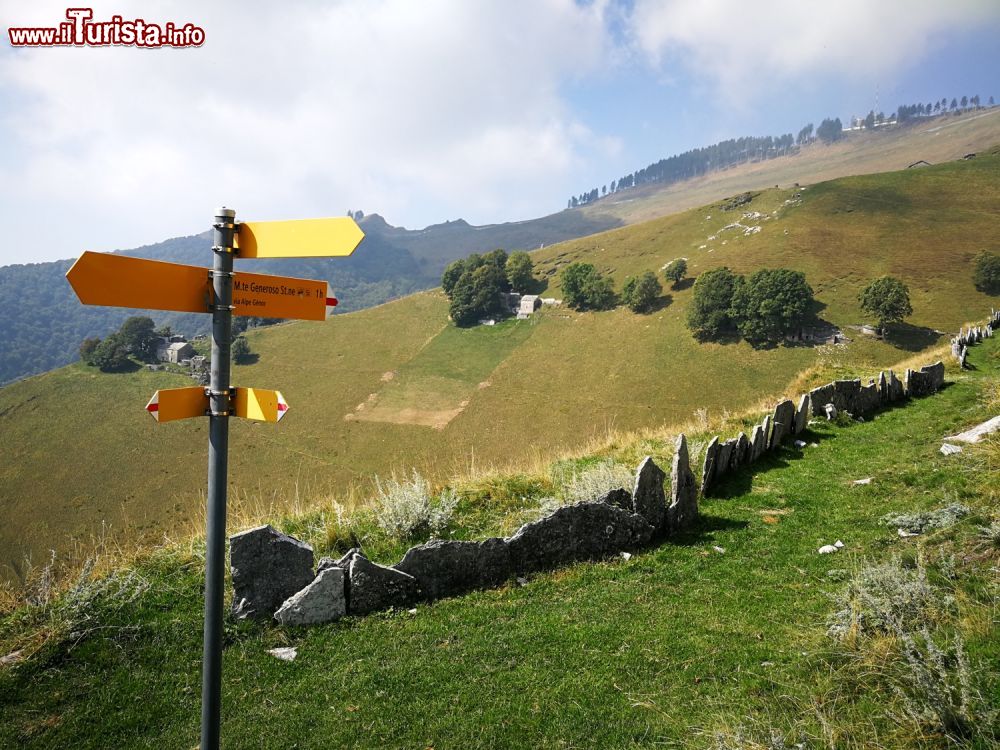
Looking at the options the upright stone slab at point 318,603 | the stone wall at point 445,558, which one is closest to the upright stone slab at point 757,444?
the stone wall at point 445,558

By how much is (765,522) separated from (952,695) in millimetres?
5195

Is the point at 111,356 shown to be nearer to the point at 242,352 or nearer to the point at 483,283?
the point at 242,352

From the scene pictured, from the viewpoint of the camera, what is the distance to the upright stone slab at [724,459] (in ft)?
34.9

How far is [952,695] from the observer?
3.69 meters

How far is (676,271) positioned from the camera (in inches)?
3465

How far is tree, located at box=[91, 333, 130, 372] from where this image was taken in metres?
91.6

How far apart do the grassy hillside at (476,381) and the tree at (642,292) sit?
201cm

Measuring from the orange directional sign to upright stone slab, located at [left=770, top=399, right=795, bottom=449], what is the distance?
1223cm

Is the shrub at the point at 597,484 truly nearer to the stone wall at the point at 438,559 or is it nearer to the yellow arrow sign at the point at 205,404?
the stone wall at the point at 438,559

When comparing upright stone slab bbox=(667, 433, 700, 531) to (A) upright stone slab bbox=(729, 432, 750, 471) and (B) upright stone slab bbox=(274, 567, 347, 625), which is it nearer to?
(A) upright stone slab bbox=(729, 432, 750, 471)

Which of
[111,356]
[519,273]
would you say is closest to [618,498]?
[519,273]

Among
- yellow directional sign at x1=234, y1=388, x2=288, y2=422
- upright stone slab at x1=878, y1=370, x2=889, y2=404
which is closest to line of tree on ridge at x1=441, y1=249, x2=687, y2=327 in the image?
upright stone slab at x1=878, y1=370, x2=889, y2=404

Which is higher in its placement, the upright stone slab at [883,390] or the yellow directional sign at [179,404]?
the yellow directional sign at [179,404]

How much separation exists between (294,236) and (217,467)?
138 cm
